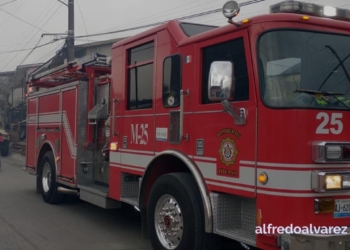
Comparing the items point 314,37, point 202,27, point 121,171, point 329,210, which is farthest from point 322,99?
point 121,171

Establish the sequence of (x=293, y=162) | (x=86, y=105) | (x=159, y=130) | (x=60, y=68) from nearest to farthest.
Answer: (x=293, y=162) < (x=159, y=130) < (x=86, y=105) < (x=60, y=68)

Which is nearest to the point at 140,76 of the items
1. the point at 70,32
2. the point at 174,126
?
the point at 174,126

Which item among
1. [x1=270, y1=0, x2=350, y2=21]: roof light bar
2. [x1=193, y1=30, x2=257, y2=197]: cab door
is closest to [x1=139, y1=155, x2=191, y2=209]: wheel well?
[x1=193, y1=30, x2=257, y2=197]: cab door

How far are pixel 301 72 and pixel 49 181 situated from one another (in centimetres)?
711

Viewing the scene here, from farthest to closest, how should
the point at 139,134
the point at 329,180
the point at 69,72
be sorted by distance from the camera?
the point at 69,72 < the point at 139,134 < the point at 329,180

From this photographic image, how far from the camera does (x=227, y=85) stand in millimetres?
5117

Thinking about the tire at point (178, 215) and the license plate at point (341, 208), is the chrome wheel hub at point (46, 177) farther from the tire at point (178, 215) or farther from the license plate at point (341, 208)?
the license plate at point (341, 208)

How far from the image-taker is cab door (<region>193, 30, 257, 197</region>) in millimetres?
5066

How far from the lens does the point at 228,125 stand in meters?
5.36

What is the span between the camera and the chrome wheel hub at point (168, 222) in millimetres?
6008

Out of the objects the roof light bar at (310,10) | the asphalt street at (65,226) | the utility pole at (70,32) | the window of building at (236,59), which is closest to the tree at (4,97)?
the utility pole at (70,32)

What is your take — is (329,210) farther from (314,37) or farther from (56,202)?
(56,202)

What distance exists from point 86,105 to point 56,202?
250cm

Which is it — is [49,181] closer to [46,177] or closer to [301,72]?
[46,177]
